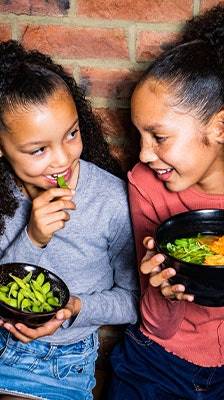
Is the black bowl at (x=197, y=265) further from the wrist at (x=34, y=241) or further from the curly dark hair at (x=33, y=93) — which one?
the curly dark hair at (x=33, y=93)

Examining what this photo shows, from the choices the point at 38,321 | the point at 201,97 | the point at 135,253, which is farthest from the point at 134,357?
the point at 201,97

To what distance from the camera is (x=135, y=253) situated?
75.7 inches

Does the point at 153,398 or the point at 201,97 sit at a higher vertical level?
the point at 201,97

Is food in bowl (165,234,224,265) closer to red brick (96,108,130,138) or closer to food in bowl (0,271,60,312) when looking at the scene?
food in bowl (0,271,60,312)

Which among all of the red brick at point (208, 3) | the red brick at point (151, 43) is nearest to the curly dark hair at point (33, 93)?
the red brick at point (151, 43)

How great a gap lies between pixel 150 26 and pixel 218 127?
42 cm

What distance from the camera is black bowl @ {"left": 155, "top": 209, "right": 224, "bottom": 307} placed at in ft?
4.45

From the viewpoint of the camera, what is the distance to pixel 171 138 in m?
1.61

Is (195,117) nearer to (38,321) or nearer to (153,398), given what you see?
(38,321)

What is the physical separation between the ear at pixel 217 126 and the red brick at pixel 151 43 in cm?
36

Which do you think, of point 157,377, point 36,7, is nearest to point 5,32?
point 36,7

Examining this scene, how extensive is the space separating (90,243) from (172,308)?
1.02 feet

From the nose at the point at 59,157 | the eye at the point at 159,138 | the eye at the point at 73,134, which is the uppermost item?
the eye at the point at 159,138

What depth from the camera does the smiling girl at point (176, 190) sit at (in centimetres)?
161
